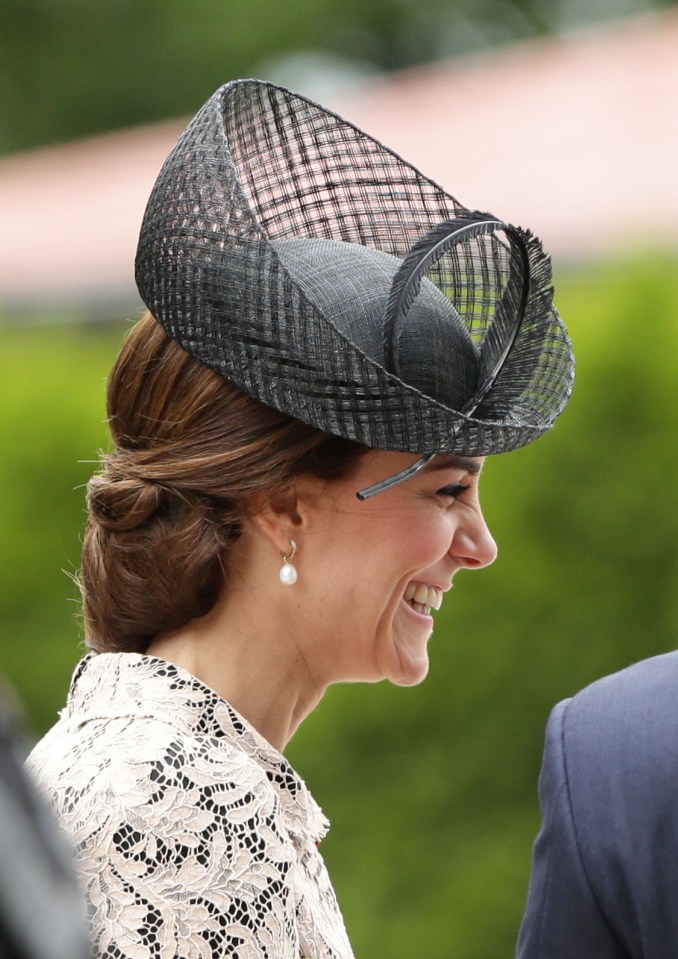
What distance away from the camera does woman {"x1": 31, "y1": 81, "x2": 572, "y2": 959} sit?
1937 mm

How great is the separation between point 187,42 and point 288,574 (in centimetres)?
1724

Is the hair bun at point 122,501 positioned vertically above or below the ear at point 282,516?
above

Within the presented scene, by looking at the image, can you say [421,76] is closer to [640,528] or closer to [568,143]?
[568,143]

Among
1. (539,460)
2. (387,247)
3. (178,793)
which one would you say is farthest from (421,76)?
(178,793)

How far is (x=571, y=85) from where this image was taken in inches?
403

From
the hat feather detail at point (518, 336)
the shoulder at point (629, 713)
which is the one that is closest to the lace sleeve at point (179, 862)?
the shoulder at point (629, 713)

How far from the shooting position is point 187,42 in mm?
18422

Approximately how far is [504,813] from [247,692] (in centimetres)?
317

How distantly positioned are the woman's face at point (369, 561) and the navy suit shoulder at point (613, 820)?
475 mm

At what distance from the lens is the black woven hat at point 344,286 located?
208cm

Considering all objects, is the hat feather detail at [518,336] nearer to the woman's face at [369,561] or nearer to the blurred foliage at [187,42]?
the woman's face at [369,561]

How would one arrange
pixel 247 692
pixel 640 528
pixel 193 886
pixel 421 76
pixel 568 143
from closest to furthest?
pixel 193 886
pixel 247 692
pixel 640 528
pixel 568 143
pixel 421 76

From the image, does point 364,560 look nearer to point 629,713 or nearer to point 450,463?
point 450,463

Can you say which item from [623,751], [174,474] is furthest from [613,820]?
[174,474]
